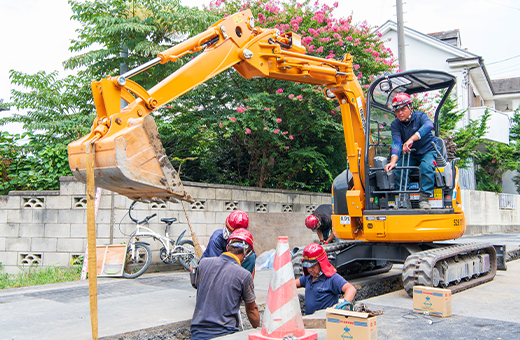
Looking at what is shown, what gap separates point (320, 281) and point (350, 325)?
1.68 m

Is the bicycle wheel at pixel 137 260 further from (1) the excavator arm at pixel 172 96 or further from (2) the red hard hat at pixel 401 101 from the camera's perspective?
(2) the red hard hat at pixel 401 101

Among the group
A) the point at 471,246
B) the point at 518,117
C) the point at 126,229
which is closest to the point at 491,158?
the point at 518,117

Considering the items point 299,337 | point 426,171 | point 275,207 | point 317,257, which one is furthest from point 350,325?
point 275,207

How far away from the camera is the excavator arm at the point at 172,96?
13.0 ft

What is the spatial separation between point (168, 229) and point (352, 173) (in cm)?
405

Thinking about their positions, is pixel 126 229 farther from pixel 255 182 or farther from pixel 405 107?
pixel 405 107

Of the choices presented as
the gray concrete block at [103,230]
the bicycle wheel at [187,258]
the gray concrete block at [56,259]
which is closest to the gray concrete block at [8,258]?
the gray concrete block at [56,259]

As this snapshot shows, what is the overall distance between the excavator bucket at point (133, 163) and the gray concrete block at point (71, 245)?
4.77 meters

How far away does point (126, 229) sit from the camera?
28.5ft

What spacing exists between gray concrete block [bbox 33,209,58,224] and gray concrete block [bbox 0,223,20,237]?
1.34 feet

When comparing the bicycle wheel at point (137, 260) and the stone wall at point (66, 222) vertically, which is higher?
the stone wall at point (66, 222)

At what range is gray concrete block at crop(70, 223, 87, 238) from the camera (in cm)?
847

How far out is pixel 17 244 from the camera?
339 inches

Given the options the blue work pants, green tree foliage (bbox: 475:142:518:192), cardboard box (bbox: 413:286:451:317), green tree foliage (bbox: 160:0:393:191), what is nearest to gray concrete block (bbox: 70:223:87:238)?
green tree foliage (bbox: 160:0:393:191)
